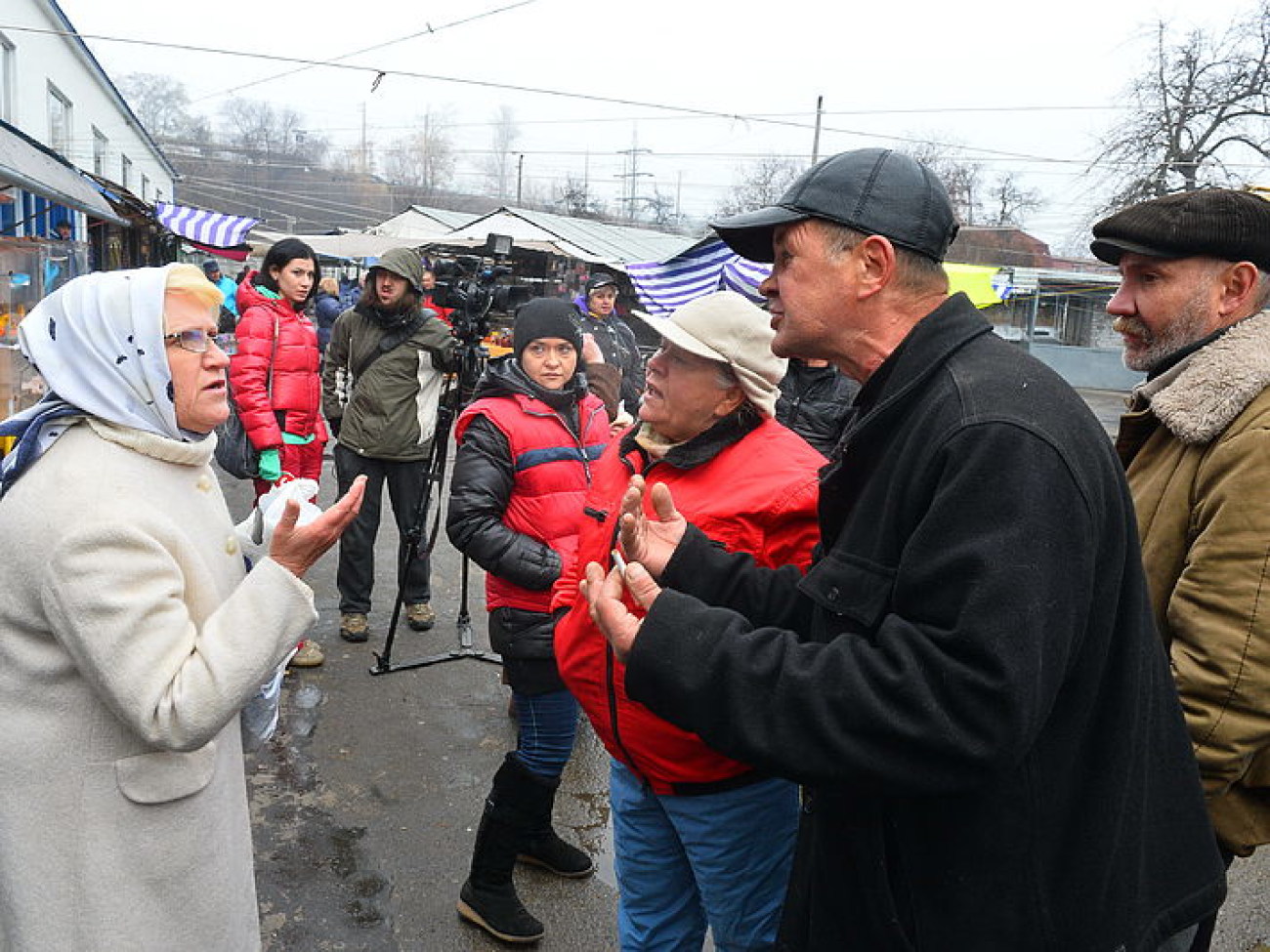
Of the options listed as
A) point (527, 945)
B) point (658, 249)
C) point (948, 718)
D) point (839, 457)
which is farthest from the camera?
point (658, 249)

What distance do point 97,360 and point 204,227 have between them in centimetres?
1797

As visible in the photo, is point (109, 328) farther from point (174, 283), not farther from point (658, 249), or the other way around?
point (658, 249)

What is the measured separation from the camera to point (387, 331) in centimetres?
519

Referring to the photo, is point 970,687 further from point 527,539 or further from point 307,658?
point 307,658

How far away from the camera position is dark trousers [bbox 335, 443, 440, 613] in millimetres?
5145

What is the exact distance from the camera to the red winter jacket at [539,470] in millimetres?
3410

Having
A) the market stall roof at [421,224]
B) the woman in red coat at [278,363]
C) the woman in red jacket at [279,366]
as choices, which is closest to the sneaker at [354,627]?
the woman in red jacket at [279,366]

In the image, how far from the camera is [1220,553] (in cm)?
165

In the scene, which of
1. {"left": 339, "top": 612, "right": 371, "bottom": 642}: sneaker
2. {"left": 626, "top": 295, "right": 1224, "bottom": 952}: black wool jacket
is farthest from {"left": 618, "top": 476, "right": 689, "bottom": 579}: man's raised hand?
{"left": 339, "top": 612, "right": 371, "bottom": 642}: sneaker

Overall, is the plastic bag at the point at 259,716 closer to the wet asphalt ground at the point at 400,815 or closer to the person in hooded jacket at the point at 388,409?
the wet asphalt ground at the point at 400,815

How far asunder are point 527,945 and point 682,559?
1726mm

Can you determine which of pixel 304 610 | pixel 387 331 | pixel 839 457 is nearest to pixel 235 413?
pixel 387 331

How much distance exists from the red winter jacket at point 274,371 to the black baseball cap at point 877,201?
394 centimetres

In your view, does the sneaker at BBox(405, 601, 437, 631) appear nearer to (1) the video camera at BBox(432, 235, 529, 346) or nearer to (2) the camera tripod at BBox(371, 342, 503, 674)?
(2) the camera tripod at BBox(371, 342, 503, 674)
